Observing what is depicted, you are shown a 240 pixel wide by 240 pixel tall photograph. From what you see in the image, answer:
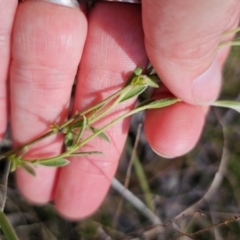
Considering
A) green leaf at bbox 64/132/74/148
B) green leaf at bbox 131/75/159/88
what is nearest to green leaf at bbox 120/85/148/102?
green leaf at bbox 131/75/159/88

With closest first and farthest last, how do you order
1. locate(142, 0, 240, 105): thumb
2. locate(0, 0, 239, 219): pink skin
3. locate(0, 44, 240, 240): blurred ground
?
locate(142, 0, 240, 105): thumb, locate(0, 0, 239, 219): pink skin, locate(0, 44, 240, 240): blurred ground

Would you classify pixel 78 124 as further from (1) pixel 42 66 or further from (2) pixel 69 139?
(1) pixel 42 66

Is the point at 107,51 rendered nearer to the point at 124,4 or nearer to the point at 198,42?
the point at 124,4

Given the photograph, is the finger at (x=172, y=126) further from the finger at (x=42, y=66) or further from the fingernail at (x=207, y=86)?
the finger at (x=42, y=66)

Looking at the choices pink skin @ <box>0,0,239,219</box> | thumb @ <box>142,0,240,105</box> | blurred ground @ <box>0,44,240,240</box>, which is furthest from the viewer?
blurred ground @ <box>0,44,240,240</box>

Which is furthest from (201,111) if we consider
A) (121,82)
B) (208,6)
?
(208,6)

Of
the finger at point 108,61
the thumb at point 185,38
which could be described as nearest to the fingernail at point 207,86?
the thumb at point 185,38

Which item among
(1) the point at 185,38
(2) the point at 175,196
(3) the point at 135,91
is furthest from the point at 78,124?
(2) the point at 175,196

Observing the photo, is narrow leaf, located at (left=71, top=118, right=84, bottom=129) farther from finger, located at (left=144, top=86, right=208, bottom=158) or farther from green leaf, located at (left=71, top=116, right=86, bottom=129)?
finger, located at (left=144, top=86, right=208, bottom=158)
